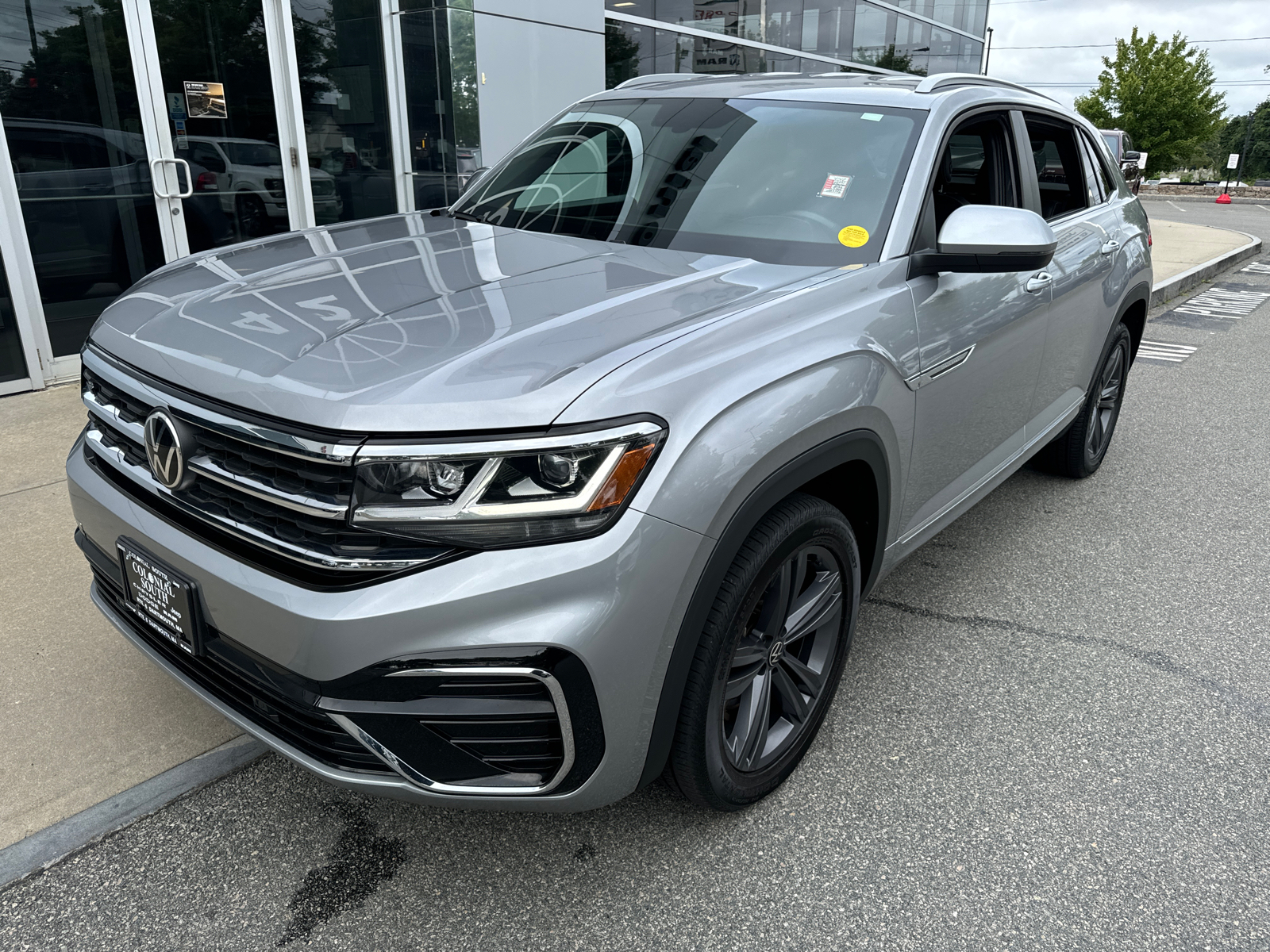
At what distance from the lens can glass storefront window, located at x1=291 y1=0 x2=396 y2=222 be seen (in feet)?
23.7

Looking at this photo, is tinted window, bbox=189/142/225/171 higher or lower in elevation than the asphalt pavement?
higher

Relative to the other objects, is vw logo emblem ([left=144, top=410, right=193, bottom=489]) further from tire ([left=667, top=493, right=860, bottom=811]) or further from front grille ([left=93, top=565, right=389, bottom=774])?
tire ([left=667, top=493, right=860, bottom=811])

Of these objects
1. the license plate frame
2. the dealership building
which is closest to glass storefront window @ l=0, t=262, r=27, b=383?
the dealership building

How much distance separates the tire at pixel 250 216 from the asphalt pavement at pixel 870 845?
5.49m

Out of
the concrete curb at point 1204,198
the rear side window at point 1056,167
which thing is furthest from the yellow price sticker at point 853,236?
the concrete curb at point 1204,198

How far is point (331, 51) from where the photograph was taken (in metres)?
7.38

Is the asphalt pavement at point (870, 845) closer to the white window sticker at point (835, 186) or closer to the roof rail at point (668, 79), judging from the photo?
the white window sticker at point (835, 186)

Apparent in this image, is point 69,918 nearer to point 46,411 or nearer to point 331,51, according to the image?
point 46,411

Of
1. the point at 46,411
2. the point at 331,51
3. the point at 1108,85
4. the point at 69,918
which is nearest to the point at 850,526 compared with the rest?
the point at 69,918

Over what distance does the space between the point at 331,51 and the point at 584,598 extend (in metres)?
7.04

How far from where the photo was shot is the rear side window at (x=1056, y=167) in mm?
3688

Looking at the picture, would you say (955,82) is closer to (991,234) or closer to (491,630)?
(991,234)

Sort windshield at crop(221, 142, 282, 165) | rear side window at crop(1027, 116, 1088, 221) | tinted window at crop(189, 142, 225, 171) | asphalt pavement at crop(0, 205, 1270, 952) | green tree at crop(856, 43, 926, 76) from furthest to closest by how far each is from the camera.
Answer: green tree at crop(856, 43, 926, 76) → windshield at crop(221, 142, 282, 165) → tinted window at crop(189, 142, 225, 171) → rear side window at crop(1027, 116, 1088, 221) → asphalt pavement at crop(0, 205, 1270, 952)

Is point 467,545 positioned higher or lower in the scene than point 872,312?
lower
